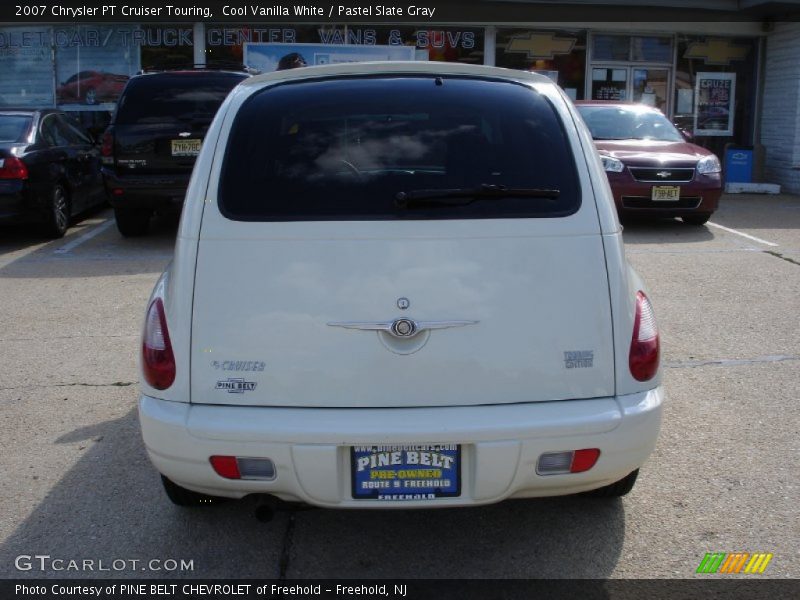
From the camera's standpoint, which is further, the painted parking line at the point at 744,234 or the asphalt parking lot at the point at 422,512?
the painted parking line at the point at 744,234

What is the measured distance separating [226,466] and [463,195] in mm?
1221

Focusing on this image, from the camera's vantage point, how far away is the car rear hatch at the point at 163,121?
907cm

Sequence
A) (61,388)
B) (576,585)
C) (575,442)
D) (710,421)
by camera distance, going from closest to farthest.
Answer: (575,442) < (576,585) < (710,421) < (61,388)

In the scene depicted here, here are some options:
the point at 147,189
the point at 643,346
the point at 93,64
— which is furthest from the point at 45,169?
the point at 643,346

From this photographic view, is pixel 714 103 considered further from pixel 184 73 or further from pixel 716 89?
pixel 184 73

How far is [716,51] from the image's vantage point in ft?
55.5

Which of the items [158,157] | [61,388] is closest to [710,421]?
[61,388]

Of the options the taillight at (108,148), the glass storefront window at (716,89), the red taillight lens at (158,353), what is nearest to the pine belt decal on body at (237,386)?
the red taillight lens at (158,353)

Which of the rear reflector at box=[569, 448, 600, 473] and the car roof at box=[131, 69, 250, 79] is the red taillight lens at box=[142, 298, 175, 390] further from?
the car roof at box=[131, 69, 250, 79]

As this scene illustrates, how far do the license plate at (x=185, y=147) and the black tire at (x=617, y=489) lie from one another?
665 centimetres

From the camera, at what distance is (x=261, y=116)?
127 inches

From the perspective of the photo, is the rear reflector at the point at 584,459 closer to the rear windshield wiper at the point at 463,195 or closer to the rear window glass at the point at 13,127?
the rear windshield wiper at the point at 463,195

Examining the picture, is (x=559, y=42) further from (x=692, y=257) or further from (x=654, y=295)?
(x=654, y=295)

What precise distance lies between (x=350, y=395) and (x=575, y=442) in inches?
29.7
